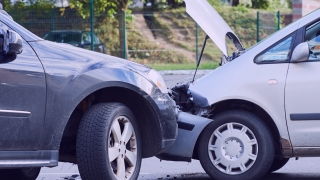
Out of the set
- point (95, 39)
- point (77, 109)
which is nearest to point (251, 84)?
point (77, 109)

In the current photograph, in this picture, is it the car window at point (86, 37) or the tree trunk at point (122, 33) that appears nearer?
the car window at point (86, 37)

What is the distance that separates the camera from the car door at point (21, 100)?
15.0ft

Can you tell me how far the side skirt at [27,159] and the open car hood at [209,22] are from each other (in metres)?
2.39

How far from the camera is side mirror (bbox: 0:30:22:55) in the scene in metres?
4.61

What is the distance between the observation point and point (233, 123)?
629 cm

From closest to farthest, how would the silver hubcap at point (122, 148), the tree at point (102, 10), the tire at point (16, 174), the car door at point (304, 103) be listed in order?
the silver hubcap at point (122, 148), the tire at point (16, 174), the car door at point (304, 103), the tree at point (102, 10)

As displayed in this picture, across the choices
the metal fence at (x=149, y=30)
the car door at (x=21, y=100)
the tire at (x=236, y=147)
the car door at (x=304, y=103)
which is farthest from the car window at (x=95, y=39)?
the car door at (x=21, y=100)

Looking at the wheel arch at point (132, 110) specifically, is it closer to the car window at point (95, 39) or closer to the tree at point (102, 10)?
the tree at point (102, 10)

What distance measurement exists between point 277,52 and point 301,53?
0.98 ft

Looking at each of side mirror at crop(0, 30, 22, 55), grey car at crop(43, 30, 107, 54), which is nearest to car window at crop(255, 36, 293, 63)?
side mirror at crop(0, 30, 22, 55)

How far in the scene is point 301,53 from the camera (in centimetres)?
609

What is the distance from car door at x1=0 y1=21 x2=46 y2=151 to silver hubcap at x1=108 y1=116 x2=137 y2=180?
2.00 ft

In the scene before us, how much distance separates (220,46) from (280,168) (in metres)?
1.57

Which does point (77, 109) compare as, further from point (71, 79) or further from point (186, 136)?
point (186, 136)
